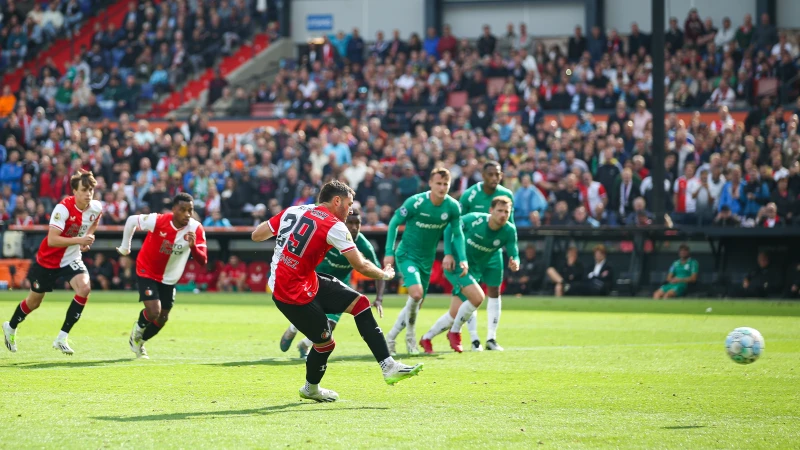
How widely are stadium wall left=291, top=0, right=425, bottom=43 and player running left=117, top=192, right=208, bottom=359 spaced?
23.5m

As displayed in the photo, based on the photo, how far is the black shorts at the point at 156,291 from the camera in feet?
42.4

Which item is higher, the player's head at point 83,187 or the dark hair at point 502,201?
the player's head at point 83,187

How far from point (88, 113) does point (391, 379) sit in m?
26.9

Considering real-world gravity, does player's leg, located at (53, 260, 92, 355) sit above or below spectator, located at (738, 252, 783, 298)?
above

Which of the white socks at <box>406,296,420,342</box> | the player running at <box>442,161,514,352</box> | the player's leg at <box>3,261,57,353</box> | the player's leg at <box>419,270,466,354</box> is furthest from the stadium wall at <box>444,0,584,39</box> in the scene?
the player's leg at <box>3,261,57,353</box>

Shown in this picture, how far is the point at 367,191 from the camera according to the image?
2578 cm

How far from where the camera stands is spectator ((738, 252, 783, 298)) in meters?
22.7

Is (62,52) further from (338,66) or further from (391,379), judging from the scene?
(391,379)

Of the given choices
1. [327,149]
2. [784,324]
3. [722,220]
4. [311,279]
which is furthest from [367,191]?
[311,279]

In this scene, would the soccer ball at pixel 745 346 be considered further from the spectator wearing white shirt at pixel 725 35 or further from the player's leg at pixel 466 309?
the spectator wearing white shirt at pixel 725 35

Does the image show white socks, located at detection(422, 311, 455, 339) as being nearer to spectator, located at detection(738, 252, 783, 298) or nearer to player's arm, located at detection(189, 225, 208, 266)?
player's arm, located at detection(189, 225, 208, 266)

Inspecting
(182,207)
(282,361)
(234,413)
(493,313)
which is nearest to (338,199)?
(234,413)

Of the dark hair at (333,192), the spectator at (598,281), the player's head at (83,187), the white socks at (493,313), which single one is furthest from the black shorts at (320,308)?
the spectator at (598,281)

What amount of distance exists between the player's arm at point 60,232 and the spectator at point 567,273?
12.9 m
